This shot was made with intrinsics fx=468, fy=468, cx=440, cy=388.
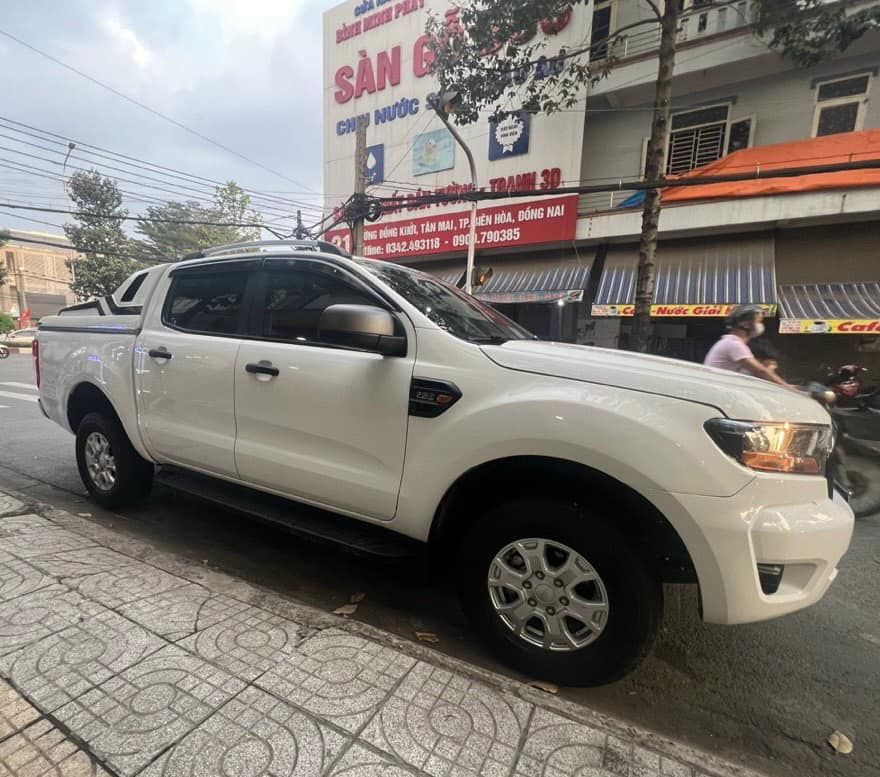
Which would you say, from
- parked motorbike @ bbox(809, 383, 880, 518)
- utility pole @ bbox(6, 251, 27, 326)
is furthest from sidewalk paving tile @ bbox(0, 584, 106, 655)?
utility pole @ bbox(6, 251, 27, 326)

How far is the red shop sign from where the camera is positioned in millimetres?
9789

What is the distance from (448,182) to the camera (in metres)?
11.5

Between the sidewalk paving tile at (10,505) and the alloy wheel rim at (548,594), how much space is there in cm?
337

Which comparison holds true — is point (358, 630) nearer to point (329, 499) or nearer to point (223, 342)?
point (329, 499)

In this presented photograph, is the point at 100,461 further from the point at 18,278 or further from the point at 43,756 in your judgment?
the point at 18,278

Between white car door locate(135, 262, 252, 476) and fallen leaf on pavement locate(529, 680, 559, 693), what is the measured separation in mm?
1937

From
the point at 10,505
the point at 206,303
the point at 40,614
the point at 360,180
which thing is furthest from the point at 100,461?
the point at 360,180

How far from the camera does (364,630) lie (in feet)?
6.79

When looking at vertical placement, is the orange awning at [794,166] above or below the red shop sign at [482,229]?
above

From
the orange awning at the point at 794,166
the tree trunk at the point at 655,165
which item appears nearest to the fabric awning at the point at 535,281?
the tree trunk at the point at 655,165

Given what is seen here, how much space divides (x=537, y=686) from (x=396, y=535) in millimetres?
868

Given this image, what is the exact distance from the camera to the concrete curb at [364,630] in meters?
1.54

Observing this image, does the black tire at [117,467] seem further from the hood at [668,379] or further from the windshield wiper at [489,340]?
the hood at [668,379]

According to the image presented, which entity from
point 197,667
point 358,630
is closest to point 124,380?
point 197,667
